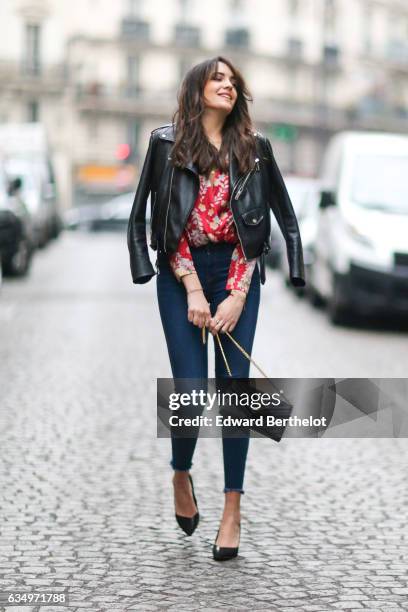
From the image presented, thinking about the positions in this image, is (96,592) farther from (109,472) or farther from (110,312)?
(110,312)

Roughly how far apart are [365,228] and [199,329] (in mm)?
9644

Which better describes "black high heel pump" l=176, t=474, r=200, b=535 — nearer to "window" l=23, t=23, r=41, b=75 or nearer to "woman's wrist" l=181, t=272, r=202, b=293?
"woman's wrist" l=181, t=272, r=202, b=293

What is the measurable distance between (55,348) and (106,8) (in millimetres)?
58817

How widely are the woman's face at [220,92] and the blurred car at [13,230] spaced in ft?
48.8

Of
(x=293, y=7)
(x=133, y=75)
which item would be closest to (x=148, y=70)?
(x=133, y=75)

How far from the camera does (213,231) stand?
16.3ft

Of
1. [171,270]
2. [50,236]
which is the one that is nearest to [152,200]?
[171,270]

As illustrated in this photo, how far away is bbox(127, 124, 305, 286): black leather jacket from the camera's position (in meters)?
4.93

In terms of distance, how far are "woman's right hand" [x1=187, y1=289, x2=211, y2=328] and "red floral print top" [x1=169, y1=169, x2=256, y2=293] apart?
8 centimetres

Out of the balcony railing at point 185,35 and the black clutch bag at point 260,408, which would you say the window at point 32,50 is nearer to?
the balcony railing at point 185,35

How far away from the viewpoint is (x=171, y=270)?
502 centimetres

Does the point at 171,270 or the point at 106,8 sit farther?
the point at 106,8

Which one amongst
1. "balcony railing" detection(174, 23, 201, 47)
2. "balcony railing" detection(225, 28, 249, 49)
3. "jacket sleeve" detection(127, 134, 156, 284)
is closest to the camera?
"jacket sleeve" detection(127, 134, 156, 284)

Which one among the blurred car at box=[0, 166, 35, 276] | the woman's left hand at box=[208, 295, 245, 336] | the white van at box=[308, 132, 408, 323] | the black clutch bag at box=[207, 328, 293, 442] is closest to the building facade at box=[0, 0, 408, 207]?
the blurred car at box=[0, 166, 35, 276]
